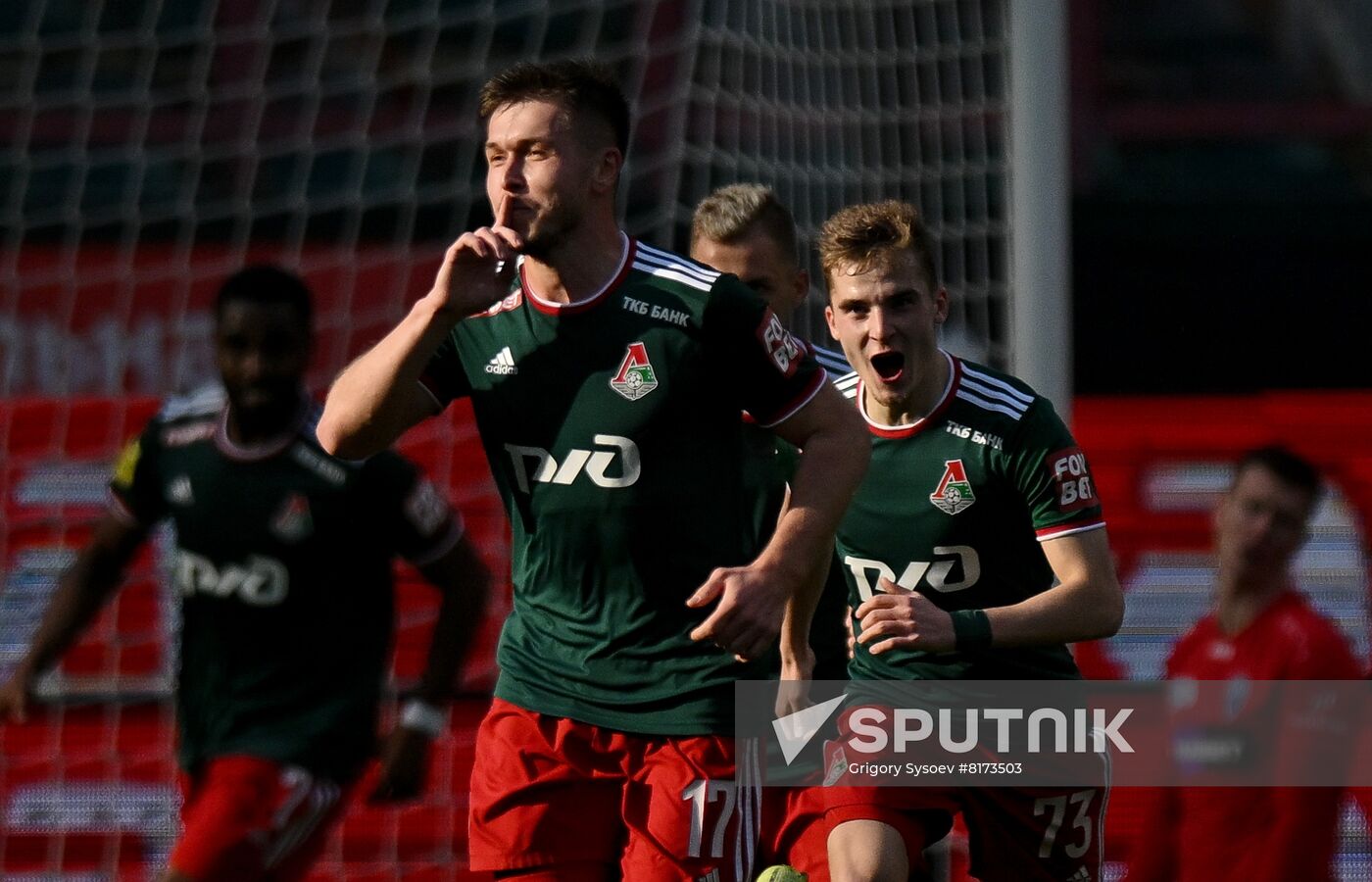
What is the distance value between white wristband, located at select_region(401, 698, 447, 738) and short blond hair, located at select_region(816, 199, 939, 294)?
5.06ft

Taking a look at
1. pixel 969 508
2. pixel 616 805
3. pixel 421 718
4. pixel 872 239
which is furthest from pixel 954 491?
pixel 421 718

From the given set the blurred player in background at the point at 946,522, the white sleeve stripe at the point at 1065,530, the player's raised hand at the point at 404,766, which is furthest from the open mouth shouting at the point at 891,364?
the player's raised hand at the point at 404,766

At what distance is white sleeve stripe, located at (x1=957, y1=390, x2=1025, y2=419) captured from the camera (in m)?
4.45

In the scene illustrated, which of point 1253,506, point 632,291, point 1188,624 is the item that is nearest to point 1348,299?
point 1188,624

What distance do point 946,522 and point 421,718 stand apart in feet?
4.85

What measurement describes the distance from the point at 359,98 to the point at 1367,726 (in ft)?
24.8

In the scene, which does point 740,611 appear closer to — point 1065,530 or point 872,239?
point 1065,530

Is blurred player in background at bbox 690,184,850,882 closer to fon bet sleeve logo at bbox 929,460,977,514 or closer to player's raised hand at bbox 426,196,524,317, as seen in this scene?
fon bet sleeve logo at bbox 929,460,977,514

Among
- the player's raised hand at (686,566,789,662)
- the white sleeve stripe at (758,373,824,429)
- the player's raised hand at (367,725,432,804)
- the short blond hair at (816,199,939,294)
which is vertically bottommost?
the player's raised hand at (367,725,432,804)

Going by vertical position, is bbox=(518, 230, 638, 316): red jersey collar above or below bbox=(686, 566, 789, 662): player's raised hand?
above

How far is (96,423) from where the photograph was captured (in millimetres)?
6551

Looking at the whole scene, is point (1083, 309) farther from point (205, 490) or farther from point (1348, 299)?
point (205, 490)

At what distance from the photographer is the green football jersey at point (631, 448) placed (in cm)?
369

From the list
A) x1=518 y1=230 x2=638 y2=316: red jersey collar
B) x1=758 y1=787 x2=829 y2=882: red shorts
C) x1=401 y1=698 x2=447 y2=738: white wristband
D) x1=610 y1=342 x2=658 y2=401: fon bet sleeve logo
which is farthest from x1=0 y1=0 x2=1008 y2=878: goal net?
x1=610 y1=342 x2=658 y2=401: fon bet sleeve logo
